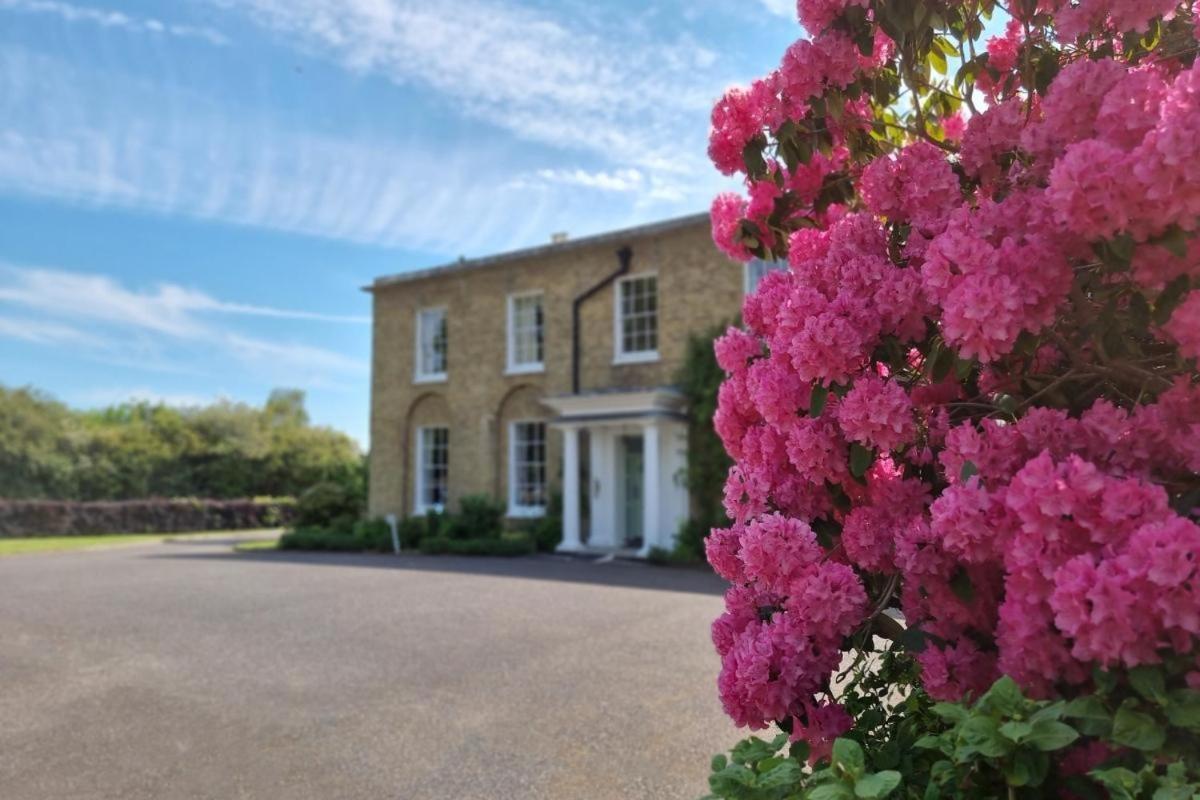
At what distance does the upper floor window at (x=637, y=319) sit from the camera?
17.1m

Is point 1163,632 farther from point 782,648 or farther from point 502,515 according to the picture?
point 502,515

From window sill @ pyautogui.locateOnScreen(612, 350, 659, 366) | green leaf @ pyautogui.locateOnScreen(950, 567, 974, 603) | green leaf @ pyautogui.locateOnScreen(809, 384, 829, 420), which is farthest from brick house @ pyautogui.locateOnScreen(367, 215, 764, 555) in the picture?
green leaf @ pyautogui.locateOnScreen(950, 567, 974, 603)

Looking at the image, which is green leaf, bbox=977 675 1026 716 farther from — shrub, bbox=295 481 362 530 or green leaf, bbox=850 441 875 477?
shrub, bbox=295 481 362 530

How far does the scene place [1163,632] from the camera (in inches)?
57.1

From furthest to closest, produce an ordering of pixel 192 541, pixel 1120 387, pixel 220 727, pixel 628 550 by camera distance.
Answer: pixel 192 541, pixel 628 550, pixel 220 727, pixel 1120 387

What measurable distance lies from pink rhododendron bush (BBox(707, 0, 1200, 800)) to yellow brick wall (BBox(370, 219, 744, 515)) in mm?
13323

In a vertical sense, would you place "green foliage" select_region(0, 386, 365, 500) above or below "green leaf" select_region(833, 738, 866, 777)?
above

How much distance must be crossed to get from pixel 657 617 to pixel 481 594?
8.80 ft

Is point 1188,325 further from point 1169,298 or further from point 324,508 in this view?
point 324,508

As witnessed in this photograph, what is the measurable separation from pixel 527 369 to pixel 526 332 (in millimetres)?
975

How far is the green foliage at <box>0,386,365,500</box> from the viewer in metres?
34.6

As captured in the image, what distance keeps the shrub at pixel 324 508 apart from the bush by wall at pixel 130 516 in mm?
11237

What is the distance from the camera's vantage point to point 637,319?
17.4 meters

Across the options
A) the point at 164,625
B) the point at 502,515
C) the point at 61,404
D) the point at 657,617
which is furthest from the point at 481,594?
the point at 61,404
